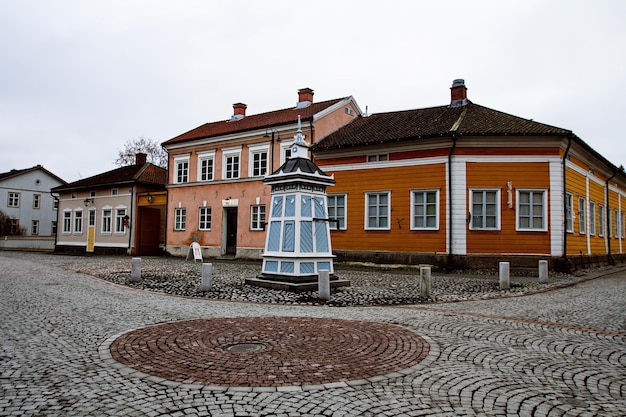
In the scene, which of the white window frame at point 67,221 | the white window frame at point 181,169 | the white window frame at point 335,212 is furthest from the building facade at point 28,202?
the white window frame at point 335,212

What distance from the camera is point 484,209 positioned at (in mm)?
19547

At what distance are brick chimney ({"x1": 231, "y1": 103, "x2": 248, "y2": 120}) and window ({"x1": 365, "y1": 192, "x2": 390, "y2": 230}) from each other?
44.2 feet

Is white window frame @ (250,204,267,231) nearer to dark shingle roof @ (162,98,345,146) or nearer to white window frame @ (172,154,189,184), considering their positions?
dark shingle roof @ (162,98,345,146)

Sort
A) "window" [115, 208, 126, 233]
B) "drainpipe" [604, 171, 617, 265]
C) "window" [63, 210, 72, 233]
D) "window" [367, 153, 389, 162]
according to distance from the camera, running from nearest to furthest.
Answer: "window" [367, 153, 389, 162] < "drainpipe" [604, 171, 617, 265] < "window" [115, 208, 126, 233] < "window" [63, 210, 72, 233]

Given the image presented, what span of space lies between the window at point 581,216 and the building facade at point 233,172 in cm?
1254

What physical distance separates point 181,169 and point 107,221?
7.56 metres

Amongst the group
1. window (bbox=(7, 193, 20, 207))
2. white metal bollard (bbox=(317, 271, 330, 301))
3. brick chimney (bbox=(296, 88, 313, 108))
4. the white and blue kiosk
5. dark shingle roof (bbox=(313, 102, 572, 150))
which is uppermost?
brick chimney (bbox=(296, 88, 313, 108))

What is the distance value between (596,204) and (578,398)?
22725 mm

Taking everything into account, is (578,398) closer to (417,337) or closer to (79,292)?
(417,337)

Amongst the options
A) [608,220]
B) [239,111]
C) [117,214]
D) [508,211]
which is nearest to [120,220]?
[117,214]

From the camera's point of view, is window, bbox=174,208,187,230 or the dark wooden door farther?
window, bbox=174,208,187,230

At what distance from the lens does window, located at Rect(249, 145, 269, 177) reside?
26281 millimetres

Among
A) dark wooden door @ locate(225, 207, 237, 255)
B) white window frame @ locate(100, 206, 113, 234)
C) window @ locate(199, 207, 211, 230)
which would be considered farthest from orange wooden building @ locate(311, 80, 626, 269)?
white window frame @ locate(100, 206, 113, 234)

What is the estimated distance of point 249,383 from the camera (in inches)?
181
